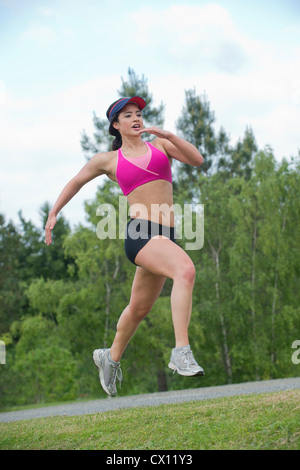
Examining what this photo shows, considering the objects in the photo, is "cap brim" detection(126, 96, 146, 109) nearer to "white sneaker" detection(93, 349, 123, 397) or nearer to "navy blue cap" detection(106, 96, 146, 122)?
"navy blue cap" detection(106, 96, 146, 122)

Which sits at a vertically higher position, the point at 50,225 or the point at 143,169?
the point at 143,169

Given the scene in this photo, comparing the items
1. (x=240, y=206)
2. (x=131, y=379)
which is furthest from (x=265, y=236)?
(x=131, y=379)

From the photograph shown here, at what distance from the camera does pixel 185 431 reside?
4.01 m

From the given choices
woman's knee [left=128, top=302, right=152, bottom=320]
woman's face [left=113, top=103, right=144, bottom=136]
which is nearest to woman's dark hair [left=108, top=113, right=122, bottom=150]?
woman's face [left=113, top=103, right=144, bottom=136]

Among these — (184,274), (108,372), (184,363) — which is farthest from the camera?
(108,372)

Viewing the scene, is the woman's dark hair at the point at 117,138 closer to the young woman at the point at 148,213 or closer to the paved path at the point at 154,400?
the young woman at the point at 148,213

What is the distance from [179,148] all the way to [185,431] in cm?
223

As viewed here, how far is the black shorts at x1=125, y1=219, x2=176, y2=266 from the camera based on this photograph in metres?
4.45

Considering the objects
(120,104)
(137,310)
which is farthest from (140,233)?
(120,104)

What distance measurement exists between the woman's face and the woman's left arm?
0.27 meters

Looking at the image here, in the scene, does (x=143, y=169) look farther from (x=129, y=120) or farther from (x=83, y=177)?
(x=83, y=177)

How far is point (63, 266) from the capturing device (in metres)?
37.8

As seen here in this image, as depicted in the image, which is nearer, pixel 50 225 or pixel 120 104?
pixel 50 225
